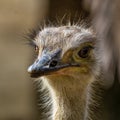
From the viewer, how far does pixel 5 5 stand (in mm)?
7711

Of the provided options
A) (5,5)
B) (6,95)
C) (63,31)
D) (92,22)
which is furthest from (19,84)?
(63,31)

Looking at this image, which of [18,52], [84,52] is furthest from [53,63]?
[18,52]

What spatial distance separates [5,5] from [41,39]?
3.47 metres

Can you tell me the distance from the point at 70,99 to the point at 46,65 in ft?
1.44

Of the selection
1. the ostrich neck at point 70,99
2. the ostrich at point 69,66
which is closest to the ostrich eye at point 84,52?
the ostrich at point 69,66

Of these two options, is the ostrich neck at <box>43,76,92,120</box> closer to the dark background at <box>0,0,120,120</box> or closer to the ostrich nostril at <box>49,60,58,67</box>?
the ostrich nostril at <box>49,60,58,67</box>

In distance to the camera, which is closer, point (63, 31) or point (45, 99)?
point (63, 31)

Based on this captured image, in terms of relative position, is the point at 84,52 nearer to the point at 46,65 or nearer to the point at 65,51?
the point at 65,51

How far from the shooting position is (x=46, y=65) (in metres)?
4.00

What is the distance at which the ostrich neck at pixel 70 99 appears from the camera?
4.34 meters

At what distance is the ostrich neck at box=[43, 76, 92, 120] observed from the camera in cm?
434

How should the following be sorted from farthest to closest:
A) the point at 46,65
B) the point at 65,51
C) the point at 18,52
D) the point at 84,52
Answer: the point at 18,52, the point at 84,52, the point at 65,51, the point at 46,65

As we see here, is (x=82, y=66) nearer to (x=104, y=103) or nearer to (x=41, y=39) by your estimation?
(x=41, y=39)

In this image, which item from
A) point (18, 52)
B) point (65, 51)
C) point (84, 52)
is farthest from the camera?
point (18, 52)
